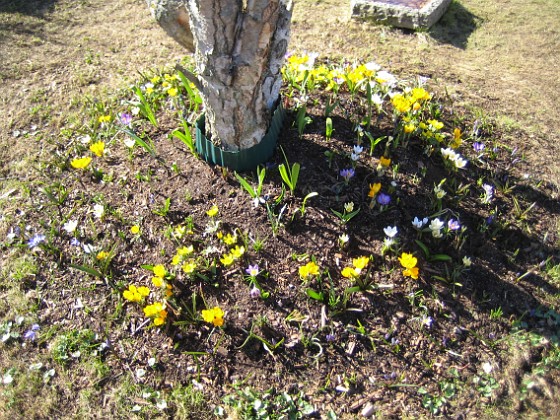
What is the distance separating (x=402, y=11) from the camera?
174 inches

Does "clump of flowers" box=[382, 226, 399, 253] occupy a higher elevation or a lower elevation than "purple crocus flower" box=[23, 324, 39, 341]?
higher

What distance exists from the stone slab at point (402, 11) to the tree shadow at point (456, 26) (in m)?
0.08

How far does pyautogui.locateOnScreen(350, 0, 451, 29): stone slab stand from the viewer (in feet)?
14.4

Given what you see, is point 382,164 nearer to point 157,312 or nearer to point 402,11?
point 157,312

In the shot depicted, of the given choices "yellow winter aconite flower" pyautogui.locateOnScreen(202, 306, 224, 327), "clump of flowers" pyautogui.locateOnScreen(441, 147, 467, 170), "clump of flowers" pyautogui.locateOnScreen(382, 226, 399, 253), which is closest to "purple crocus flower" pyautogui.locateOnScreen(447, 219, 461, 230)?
"clump of flowers" pyautogui.locateOnScreen(382, 226, 399, 253)

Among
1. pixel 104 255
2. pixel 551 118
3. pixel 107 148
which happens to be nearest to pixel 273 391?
pixel 104 255

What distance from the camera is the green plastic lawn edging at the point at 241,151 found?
9.61 ft

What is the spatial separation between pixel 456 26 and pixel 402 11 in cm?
61

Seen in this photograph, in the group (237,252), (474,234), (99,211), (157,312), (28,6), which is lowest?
(157,312)

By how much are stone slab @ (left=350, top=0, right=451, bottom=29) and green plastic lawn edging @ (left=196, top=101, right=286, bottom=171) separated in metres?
2.13

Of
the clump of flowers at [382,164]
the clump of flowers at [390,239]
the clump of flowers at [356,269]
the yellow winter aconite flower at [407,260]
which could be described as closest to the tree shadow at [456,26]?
the clump of flowers at [382,164]

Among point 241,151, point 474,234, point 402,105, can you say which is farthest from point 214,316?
point 402,105

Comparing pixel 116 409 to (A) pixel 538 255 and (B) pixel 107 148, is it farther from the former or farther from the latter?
(A) pixel 538 255

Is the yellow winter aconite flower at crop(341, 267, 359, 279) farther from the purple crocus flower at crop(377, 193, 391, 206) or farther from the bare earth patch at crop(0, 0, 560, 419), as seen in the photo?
the purple crocus flower at crop(377, 193, 391, 206)
